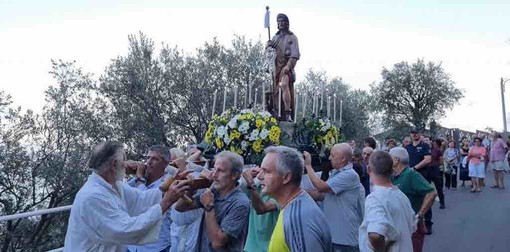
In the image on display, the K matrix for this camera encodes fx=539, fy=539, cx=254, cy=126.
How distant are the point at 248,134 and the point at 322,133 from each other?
140 cm

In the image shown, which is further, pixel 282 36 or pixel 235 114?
pixel 282 36

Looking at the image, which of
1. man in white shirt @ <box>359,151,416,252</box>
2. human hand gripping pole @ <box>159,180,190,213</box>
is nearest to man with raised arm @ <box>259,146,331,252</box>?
human hand gripping pole @ <box>159,180,190,213</box>

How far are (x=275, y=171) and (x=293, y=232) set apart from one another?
15.8 inches

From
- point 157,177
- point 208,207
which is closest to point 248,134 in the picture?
point 157,177

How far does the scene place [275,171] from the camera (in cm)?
307

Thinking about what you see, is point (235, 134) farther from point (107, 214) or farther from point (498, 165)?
point (498, 165)

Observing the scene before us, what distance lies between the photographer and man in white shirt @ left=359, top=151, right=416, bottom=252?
12.6ft

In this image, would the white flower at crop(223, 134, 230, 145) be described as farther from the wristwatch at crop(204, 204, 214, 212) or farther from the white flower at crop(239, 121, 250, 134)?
the wristwatch at crop(204, 204, 214, 212)

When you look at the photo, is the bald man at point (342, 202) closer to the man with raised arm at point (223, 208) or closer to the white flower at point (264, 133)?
the white flower at point (264, 133)

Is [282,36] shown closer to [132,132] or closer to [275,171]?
[275,171]

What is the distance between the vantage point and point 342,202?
544cm

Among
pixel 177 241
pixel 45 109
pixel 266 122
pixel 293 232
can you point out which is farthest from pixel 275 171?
pixel 45 109

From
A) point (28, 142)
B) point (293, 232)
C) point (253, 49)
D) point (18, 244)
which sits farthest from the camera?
point (253, 49)

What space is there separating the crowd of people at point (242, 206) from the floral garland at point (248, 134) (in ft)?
1.44
